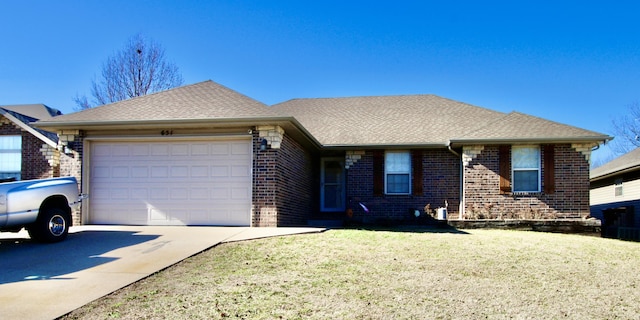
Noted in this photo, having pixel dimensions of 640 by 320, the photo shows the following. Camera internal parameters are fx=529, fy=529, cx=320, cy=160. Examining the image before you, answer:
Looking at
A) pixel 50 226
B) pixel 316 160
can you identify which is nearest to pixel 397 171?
pixel 316 160

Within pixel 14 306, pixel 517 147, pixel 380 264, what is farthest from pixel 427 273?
pixel 517 147

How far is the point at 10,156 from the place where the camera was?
17938 mm

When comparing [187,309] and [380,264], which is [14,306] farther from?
[380,264]

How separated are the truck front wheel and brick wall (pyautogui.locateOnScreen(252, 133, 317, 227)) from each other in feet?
13.1

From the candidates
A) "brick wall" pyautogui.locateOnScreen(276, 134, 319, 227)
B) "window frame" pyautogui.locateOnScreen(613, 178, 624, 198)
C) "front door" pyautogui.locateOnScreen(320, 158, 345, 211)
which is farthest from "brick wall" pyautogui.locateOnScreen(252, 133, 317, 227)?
"window frame" pyautogui.locateOnScreen(613, 178, 624, 198)

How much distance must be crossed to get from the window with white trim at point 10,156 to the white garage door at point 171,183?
261 inches

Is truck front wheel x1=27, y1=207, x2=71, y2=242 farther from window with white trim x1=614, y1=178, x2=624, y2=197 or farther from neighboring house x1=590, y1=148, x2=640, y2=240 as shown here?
window with white trim x1=614, y1=178, x2=624, y2=197

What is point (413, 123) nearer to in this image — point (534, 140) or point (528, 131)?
point (528, 131)

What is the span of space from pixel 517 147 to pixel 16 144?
635 inches

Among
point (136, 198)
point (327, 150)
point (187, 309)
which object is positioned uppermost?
point (327, 150)

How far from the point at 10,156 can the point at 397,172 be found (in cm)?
1299

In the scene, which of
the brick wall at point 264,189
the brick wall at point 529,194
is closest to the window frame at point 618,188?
the brick wall at point 529,194

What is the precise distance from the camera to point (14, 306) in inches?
224

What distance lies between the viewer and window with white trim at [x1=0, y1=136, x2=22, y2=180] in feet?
58.3
